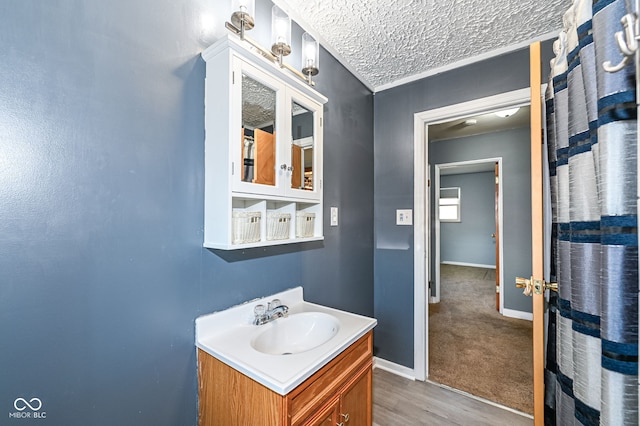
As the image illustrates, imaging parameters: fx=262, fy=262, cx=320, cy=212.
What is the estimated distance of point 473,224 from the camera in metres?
6.45

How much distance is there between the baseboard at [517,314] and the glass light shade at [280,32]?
4.09m

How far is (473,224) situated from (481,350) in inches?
179

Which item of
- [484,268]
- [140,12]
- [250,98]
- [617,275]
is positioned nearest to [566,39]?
[617,275]

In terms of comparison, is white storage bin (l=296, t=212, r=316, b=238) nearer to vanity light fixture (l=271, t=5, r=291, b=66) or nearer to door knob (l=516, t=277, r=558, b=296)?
vanity light fixture (l=271, t=5, r=291, b=66)

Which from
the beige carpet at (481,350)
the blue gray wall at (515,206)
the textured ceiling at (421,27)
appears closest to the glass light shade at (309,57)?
the textured ceiling at (421,27)

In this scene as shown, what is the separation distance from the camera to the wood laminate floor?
1.68m

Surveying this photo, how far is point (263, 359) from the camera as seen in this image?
91 cm

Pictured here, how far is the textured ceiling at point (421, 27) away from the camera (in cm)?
145

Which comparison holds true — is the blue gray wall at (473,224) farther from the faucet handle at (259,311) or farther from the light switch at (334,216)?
the faucet handle at (259,311)

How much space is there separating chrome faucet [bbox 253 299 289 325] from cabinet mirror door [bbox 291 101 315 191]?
1.96 feet

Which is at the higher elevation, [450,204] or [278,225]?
[450,204]

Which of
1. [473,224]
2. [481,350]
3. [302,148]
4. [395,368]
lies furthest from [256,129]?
[473,224]

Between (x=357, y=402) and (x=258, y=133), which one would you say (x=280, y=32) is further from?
(x=357, y=402)

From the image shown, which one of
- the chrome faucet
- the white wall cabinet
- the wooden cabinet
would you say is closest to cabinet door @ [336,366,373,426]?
the wooden cabinet
